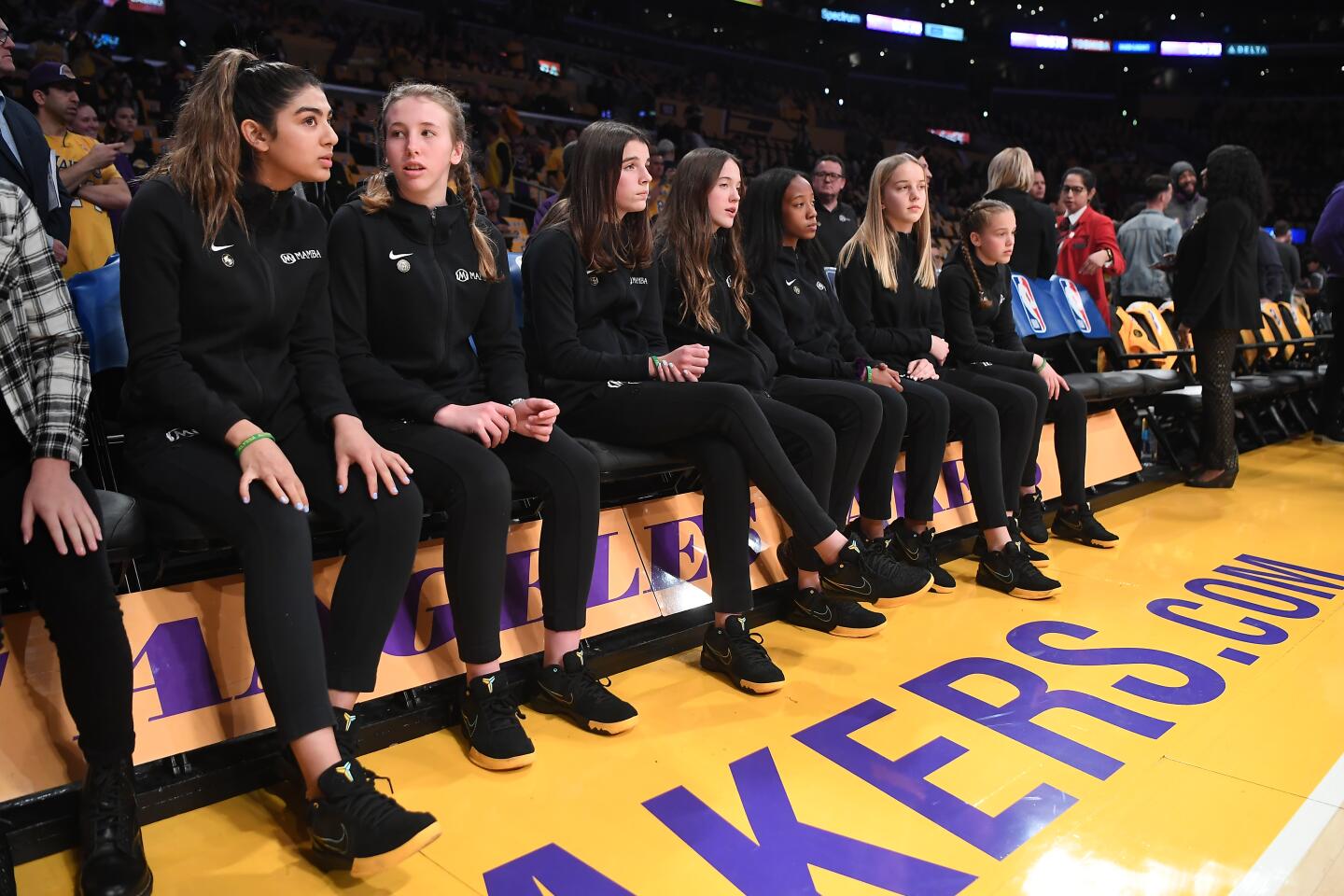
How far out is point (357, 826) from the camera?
168 centimetres

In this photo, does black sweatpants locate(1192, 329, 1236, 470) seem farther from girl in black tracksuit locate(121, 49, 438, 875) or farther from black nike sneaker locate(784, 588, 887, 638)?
girl in black tracksuit locate(121, 49, 438, 875)

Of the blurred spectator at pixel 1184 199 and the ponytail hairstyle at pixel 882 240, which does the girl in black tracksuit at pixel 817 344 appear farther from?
the blurred spectator at pixel 1184 199

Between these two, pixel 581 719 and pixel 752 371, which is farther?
pixel 752 371

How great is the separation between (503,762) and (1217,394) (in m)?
4.68

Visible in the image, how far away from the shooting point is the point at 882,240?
3846 mm

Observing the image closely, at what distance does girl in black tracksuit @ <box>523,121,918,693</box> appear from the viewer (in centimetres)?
272

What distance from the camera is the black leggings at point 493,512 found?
2207mm

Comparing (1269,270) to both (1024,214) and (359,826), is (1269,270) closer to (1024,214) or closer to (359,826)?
A: (1024,214)

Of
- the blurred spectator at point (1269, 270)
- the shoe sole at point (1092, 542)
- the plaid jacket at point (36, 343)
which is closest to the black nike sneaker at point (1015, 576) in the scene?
the shoe sole at point (1092, 542)

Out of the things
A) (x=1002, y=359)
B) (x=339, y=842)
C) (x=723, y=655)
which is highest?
(x=1002, y=359)

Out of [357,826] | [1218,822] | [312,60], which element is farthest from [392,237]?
[312,60]

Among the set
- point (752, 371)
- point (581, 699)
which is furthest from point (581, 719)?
point (752, 371)

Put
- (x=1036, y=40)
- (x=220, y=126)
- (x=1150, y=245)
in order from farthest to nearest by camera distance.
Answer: (x=1036, y=40) < (x=1150, y=245) < (x=220, y=126)

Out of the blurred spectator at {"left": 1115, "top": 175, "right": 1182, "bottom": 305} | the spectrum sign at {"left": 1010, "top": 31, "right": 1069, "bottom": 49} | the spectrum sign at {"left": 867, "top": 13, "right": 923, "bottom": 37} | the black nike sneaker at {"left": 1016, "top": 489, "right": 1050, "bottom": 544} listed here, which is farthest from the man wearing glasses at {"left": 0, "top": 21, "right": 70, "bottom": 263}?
the spectrum sign at {"left": 1010, "top": 31, "right": 1069, "bottom": 49}
